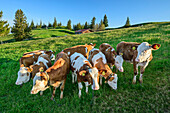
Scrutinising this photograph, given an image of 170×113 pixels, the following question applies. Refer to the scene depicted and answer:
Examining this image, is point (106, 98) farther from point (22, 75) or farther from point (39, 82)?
point (22, 75)

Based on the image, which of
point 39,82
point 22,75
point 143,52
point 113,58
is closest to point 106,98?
point 113,58

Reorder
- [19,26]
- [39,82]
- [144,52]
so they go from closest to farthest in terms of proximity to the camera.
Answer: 1. [39,82]
2. [144,52]
3. [19,26]

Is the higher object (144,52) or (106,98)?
(144,52)

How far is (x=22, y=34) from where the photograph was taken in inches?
1686

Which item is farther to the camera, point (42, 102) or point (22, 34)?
point (22, 34)

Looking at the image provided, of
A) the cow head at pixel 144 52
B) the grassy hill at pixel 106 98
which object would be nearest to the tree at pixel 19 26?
the grassy hill at pixel 106 98

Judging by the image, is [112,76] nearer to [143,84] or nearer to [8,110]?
[143,84]

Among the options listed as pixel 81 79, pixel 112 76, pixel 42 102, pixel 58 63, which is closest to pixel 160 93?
pixel 112 76

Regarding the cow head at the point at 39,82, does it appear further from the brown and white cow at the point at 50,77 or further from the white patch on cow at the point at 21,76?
the white patch on cow at the point at 21,76

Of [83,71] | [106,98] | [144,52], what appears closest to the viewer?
[83,71]

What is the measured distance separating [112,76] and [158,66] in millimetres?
4652

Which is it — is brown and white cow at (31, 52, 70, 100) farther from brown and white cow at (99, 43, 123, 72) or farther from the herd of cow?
brown and white cow at (99, 43, 123, 72)

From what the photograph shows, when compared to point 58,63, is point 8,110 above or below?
below

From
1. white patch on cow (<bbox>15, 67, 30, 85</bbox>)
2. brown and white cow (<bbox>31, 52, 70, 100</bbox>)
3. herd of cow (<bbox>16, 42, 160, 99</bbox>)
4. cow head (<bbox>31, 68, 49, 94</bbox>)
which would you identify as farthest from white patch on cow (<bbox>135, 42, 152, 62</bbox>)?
white patch on cow (<bbox>15, 67, 30, 85</bbox>)
